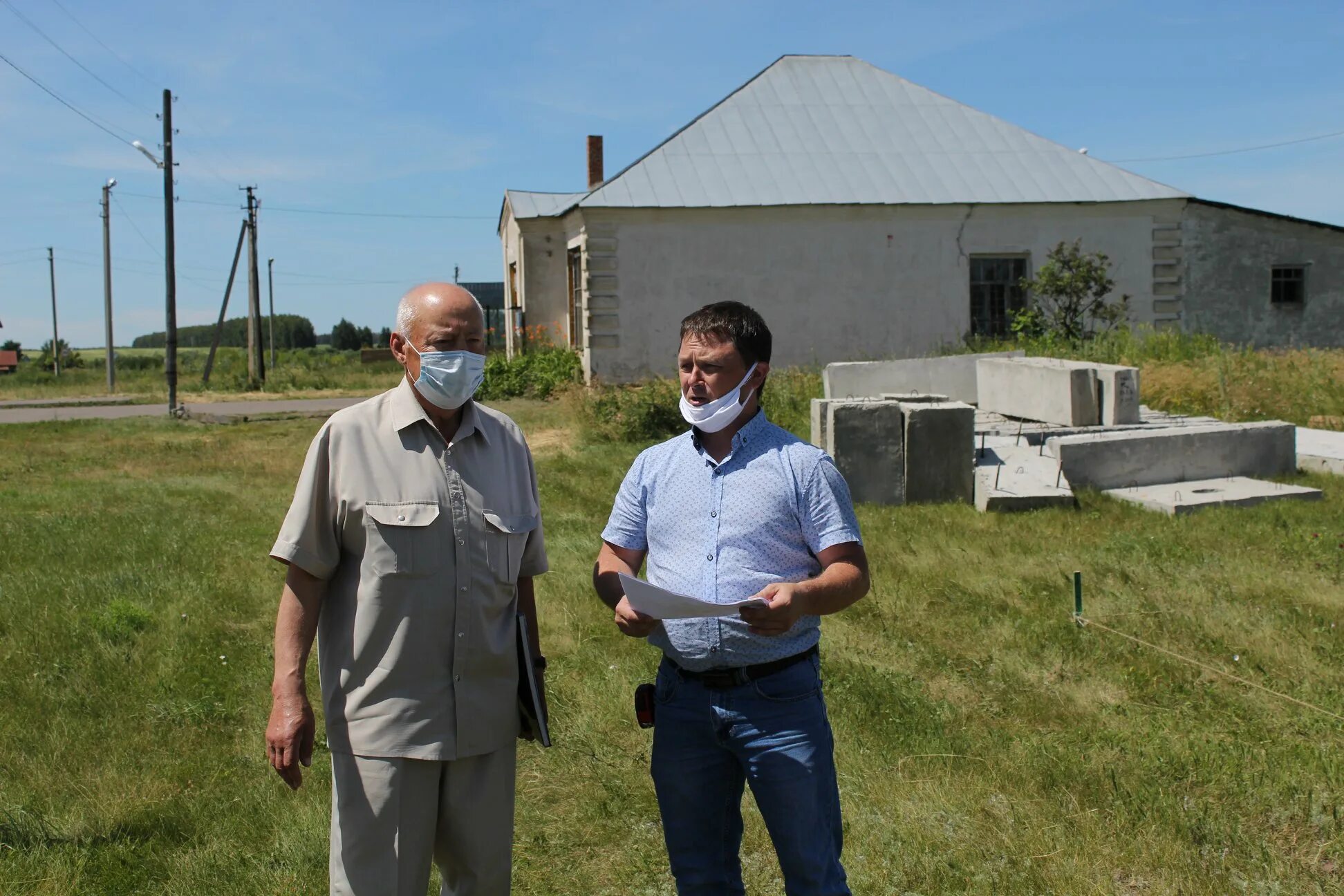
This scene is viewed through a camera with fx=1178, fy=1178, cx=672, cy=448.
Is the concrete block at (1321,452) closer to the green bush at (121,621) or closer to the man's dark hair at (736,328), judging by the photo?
the man's dark hair at (736,328)

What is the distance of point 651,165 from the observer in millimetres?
23781

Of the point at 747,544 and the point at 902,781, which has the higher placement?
the point at 747,544

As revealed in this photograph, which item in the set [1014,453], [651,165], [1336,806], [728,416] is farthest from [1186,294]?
[728,416]

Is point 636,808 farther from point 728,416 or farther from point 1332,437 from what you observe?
point 1332,437

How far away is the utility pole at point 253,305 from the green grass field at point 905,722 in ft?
89.8

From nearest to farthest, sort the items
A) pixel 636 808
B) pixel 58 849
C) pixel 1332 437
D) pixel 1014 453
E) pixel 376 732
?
1. pixel 376 732
2. pixel 58 849
3. pixel 636 808
4. pixel 1014 453
5. pixel 1332 437

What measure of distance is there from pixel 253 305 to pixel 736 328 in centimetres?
3499

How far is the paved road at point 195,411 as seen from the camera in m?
24.6

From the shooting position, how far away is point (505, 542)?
9.82 feet

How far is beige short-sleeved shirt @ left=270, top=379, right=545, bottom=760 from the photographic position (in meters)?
2.83

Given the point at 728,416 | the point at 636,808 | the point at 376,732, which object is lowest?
the point at 636,808

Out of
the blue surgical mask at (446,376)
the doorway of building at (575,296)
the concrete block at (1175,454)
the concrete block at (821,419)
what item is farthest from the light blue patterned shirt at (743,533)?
the doorway of building at (575,296)

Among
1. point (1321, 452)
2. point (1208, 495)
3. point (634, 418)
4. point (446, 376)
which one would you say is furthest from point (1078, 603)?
point (634, 418)

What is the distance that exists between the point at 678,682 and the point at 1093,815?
1.95 metres
